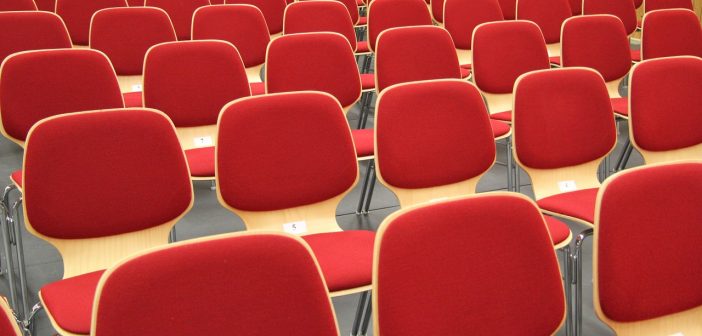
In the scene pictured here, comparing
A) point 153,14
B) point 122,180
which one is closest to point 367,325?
point 122,180

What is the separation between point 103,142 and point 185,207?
13.9 inches

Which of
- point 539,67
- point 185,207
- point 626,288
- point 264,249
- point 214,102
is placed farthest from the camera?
point 539,67

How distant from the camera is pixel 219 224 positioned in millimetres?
4016

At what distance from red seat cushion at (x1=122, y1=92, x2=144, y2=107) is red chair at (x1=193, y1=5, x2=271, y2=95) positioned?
23.4 inches

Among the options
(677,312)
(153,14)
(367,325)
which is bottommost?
(367,325)

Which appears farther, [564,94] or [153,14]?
[153,14]

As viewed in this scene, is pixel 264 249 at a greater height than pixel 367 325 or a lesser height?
greater

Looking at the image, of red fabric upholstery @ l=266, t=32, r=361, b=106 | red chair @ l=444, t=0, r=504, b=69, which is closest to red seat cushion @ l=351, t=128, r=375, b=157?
red fabric upholstery @ l=266, t=32, r=361, b=106

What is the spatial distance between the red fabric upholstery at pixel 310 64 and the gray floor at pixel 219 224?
60 centimetres

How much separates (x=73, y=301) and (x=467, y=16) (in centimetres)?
387

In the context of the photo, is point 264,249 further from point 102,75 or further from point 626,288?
point 102,75

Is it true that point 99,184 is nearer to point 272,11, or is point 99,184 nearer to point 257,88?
point 257,88

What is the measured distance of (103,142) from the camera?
2.58m

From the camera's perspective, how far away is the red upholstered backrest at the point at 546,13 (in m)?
5.77
